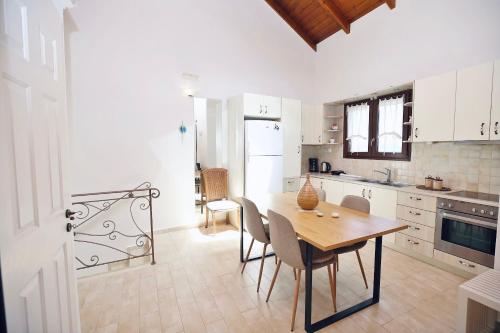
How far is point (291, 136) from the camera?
4094 millimetres

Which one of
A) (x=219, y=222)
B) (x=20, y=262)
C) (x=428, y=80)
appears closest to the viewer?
(x=20, y=262)

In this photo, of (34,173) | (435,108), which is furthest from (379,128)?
(34,173)

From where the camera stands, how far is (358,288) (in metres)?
2.20

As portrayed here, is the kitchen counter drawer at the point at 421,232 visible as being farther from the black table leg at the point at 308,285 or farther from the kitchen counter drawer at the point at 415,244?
the black table leg at the point at 308,285

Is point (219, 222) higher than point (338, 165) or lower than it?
lower

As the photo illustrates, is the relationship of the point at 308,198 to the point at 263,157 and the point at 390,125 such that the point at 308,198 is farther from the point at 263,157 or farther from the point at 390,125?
the point at 390,125

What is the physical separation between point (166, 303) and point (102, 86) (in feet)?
9.14

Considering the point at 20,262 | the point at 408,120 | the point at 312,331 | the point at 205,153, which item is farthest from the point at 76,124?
the point at 408,120

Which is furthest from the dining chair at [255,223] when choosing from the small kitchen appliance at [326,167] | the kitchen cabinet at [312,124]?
the small kitchen appliance at [326,167]

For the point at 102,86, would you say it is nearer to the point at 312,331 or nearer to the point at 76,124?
the point at 76,124

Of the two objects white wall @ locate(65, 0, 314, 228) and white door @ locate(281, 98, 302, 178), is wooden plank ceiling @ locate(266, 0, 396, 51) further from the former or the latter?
white door @ locate(281, 98, 302, 178)

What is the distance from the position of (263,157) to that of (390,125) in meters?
2.00

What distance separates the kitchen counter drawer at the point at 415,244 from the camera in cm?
262

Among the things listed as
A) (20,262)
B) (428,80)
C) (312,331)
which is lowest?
(312,331)
